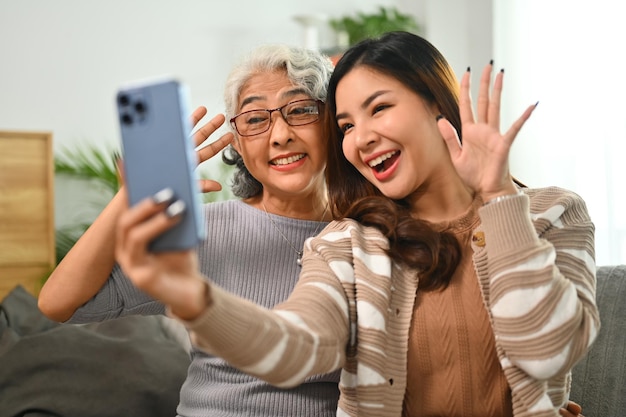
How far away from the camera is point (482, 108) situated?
1.30m

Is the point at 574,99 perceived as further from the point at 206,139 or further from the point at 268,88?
the point at 206,139

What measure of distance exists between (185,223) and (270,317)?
0.30 m

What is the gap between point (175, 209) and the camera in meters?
0.80

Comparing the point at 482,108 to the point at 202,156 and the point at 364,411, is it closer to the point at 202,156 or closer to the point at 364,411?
the point at 364,411

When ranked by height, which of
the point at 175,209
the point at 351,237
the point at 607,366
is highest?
the point at 175,209

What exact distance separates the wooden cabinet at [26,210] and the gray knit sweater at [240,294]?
6.57 ft

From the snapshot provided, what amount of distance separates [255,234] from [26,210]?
215cm

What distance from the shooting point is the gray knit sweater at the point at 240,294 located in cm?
162

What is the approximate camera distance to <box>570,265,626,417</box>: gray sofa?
74.7 inches

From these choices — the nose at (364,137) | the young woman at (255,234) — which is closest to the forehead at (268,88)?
the young woman at (255,234)

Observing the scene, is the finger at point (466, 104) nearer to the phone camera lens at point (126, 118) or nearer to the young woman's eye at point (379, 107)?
the young woman's eye at point (379, 107)

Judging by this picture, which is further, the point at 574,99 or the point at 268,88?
the point at 574,99

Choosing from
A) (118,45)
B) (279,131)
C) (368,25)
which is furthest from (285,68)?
(368,25)


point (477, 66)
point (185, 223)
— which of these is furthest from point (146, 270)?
point (477, 66)
